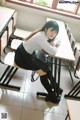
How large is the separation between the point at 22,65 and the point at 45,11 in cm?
177

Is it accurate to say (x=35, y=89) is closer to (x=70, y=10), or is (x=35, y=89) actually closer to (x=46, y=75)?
(x=46, y=75)

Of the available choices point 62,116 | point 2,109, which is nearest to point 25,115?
point 2,109

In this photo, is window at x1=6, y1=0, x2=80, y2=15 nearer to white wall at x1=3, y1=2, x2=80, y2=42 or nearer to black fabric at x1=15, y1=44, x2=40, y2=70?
white wall at x1=3, y1=2, x2=80, y2=42

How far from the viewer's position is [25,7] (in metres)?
3.68

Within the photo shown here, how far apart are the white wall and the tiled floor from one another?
147 centimetres

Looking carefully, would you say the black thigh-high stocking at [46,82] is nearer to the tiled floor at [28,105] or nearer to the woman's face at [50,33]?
the tiled floor at [28,105]

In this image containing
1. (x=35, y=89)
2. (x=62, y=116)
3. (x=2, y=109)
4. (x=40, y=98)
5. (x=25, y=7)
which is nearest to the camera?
(x=2, y=109)

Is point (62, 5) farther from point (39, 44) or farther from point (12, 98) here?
point (12, 98)

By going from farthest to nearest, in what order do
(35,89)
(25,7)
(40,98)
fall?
(25,7) → (35,89) → (40,98)

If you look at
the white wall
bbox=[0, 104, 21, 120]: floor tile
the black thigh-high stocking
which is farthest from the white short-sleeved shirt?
the white wall

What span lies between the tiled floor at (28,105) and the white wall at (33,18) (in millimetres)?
1467

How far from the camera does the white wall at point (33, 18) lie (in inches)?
146

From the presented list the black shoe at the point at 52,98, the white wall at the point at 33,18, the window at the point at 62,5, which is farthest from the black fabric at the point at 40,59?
the window at the point at 62,5

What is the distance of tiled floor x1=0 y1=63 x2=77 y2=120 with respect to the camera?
2.20 m
